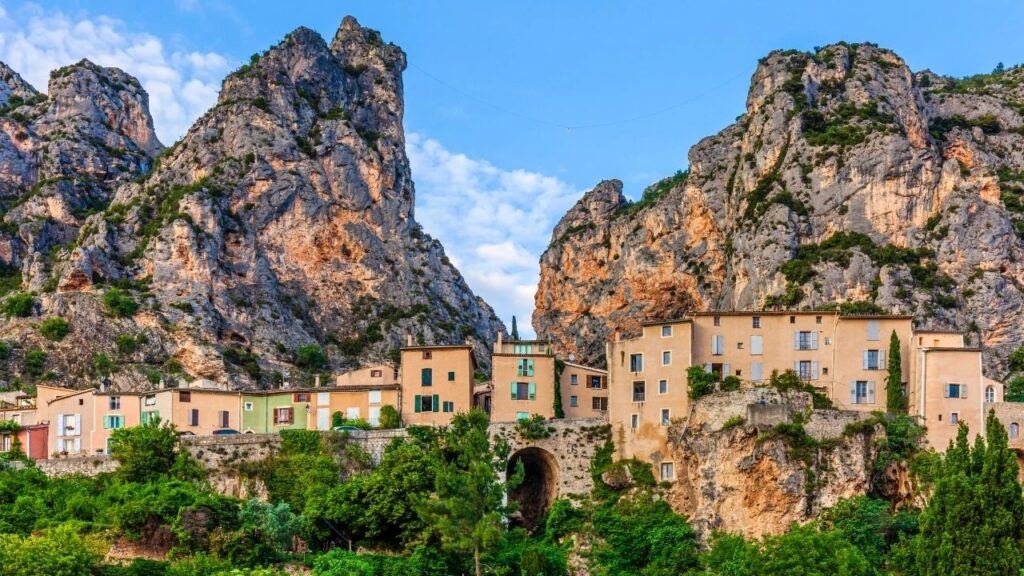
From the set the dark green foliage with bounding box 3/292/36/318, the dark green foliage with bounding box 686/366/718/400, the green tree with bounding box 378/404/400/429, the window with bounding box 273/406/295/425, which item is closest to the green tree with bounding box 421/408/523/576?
the green tree with bounding box 378/404/400/429

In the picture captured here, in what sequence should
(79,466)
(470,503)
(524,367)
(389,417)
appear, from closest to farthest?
(470,503) < (79,466) < (524,367) < (389,417)

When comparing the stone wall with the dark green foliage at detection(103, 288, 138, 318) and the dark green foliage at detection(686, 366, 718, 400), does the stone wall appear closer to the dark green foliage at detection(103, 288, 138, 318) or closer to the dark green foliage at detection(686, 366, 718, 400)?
the dark green foliage at detection(686, 366, 718, 400)

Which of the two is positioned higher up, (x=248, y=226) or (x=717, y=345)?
(x=248, y=226)

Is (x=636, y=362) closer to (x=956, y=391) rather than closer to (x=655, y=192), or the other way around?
(x=956, y=391)

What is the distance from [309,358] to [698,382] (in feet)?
178

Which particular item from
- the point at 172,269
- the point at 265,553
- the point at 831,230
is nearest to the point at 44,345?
the point at 172,269

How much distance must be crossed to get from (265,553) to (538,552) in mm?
14134

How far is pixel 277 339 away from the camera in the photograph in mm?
119312

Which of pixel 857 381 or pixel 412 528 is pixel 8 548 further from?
pixel 857 381

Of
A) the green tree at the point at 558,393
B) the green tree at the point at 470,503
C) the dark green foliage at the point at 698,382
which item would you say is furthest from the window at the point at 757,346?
the green tree at the point at 470,503

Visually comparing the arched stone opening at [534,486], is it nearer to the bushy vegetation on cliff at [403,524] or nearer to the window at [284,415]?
the bushy vegetation on cliff at [403,524]

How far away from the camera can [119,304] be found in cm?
11269

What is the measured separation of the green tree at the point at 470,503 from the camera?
63.4m

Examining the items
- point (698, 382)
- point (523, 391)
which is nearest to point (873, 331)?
point (698, 382)
